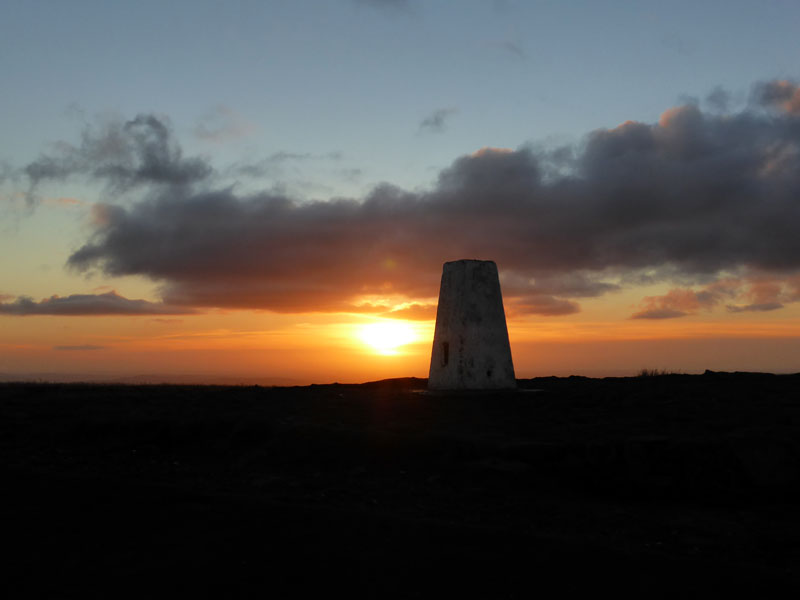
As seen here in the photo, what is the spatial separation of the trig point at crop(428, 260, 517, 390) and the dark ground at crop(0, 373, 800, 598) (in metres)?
1.06

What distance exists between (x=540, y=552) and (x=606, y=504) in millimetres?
3222

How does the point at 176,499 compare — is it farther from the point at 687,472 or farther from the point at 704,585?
the point at 687,472

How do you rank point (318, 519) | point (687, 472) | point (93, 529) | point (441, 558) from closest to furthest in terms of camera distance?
point (441, 558) → point (93, 529) → point (318, 519) → point (687, 472)

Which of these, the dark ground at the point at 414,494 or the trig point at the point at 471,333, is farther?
the trig point at the point at 471,333

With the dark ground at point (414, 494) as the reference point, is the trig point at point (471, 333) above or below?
above

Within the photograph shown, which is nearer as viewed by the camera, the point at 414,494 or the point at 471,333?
the point at 414,494

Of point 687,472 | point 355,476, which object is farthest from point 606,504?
point 355,476

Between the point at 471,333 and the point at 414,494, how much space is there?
9.68 metres

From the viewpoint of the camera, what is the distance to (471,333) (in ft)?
65.3

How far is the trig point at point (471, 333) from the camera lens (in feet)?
65.1

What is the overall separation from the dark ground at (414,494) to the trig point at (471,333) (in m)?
1.06

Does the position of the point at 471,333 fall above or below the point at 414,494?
above

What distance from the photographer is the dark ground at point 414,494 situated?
21.8ft

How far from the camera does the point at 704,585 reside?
655 centimetres
